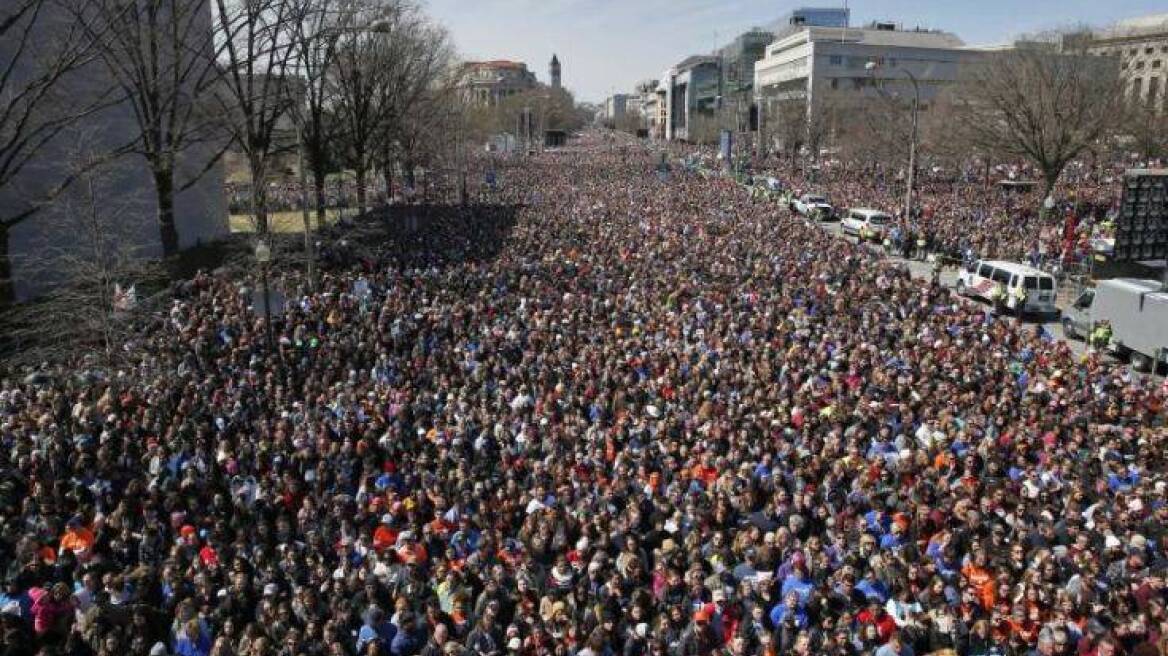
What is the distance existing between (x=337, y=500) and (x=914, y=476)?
724cm

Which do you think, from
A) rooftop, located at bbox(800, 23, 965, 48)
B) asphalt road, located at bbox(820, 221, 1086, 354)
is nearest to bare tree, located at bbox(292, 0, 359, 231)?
asphalt road, located at bbox(820, 221, 1086, 354)

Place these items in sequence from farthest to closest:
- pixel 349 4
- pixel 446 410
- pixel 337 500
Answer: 1. pixel 349 4
2. pixel 446 410
3. pixel 337 500

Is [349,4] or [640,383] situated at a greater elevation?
[349,4]

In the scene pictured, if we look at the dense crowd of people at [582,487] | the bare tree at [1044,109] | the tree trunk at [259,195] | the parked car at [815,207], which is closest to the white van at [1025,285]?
the dense crowd of people at [582,487]

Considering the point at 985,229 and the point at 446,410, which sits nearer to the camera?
the point at 446,410

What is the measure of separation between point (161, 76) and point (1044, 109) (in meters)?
40.1

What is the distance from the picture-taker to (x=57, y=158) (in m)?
24.5

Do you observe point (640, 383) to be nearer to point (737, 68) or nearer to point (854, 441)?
point (854, 441)

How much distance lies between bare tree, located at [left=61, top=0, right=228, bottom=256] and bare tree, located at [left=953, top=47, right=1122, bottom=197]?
37.7 meters

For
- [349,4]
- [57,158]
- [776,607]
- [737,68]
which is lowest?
[776,607]

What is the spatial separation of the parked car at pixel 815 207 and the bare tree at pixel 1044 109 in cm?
928

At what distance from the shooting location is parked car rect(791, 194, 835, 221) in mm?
44250

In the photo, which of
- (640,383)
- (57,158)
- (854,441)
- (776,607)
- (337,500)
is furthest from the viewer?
(57,158)

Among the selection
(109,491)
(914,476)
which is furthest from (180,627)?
(914,476)
